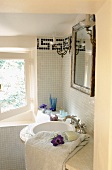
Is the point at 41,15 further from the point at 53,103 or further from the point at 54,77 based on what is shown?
the point at 53,103

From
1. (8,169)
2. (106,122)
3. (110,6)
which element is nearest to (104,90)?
(106,122)

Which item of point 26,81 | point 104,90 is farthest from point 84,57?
point 26,81

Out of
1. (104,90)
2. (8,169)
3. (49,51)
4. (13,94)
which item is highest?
(49,51)

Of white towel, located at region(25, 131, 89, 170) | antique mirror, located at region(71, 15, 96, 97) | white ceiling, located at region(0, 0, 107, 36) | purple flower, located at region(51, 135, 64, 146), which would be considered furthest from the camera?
antique mirror, located at region(71, 15, 96, 97)

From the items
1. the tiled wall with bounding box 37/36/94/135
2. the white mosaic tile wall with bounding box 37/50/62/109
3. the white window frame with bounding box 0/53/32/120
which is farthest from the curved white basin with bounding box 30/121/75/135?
the white window frame with bounding box 0/53/32/120

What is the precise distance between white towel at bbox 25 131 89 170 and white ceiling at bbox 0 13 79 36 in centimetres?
113

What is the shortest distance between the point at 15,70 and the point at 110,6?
2.03 metres

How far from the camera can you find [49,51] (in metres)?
2.38

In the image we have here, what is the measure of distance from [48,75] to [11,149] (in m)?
1.08

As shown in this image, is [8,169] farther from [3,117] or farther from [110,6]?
[110,6]

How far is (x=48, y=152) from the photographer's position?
120cm

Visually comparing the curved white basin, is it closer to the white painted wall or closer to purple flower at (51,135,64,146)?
purple flower at (51,135,64,146)

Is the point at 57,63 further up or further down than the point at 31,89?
further up

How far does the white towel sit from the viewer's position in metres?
1.15
